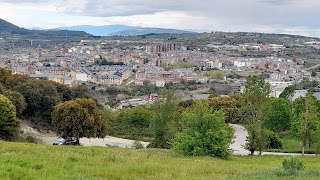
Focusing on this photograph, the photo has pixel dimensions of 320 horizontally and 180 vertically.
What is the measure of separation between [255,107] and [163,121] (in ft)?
23.9

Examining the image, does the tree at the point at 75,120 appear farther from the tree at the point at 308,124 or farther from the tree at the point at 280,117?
the tree at the point at 280,117

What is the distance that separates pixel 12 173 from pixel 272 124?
44943 mm

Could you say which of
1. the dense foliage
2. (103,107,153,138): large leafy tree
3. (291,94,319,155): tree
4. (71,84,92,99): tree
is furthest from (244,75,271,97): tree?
(71,84,92,99): tree

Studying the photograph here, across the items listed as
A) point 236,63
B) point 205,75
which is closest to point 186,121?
point 205,75

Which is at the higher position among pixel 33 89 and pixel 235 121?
pixel 33 89

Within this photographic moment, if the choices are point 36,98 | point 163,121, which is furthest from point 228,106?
point 163,121

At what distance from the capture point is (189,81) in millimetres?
134375

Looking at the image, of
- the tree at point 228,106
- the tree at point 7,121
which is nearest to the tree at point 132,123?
the tree at point 228,106

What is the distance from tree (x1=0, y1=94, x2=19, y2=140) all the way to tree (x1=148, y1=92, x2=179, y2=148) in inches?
421

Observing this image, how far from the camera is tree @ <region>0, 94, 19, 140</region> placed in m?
34.8

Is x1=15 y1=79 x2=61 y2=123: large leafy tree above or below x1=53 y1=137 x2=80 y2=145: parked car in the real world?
above

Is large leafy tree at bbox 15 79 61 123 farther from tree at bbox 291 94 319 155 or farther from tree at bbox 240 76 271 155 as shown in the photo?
tree at bbox 291 94 319 155

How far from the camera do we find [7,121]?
3503cm

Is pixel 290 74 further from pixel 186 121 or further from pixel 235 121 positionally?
pixel 186 121
